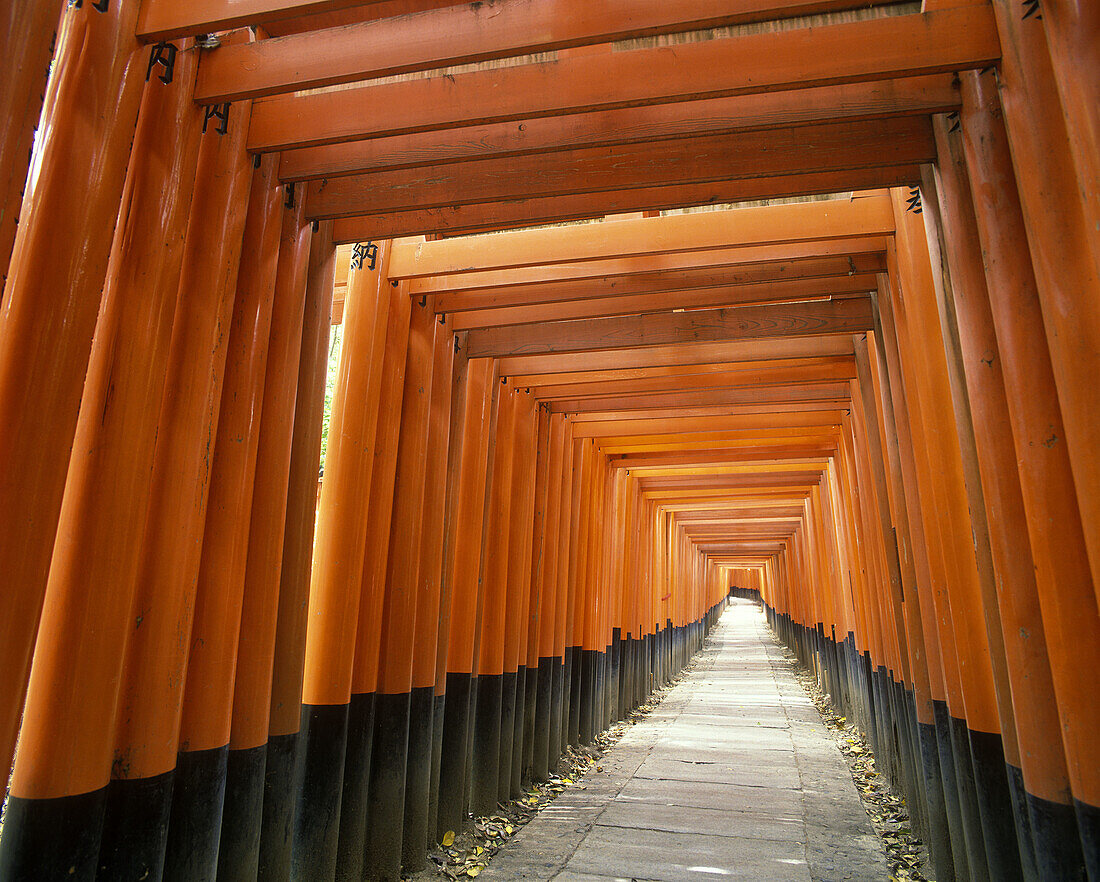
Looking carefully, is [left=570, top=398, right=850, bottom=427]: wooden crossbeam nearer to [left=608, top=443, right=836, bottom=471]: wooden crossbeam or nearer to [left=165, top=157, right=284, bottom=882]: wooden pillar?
[left=608, top=443, right=836, bottom=471]: wooden crossbeam

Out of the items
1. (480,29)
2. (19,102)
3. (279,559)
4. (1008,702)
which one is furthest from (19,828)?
(1008,702)

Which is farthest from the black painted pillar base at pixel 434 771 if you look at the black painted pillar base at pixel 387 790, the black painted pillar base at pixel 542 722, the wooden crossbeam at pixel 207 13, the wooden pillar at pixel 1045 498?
the wooden crossbeam at pixel 207 13

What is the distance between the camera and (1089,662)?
237 centimetres

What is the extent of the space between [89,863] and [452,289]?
3883 mm

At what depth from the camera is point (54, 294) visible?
7.80 ft

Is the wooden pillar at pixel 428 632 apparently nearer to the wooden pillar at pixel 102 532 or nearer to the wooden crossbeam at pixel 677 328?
the wooden crossbeam at pixel 677 328

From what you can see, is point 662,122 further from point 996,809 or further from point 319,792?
point 319,792

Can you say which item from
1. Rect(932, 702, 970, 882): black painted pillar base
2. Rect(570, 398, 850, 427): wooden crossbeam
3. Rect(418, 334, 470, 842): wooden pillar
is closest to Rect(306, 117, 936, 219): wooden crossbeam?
Rect(418, 334, 470, 842): wooden pillar

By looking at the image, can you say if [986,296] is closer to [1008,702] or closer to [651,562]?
[1008,702]

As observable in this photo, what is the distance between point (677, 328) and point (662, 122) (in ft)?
9.50

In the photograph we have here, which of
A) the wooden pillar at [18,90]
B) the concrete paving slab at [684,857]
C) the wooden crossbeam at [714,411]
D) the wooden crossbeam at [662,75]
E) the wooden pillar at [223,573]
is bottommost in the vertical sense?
the concrete paving slab at [684,857]

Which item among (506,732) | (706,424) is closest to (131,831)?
(506,732)

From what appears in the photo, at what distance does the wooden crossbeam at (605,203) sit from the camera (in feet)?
12.7

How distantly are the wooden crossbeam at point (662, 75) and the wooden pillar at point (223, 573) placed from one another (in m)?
0.69
